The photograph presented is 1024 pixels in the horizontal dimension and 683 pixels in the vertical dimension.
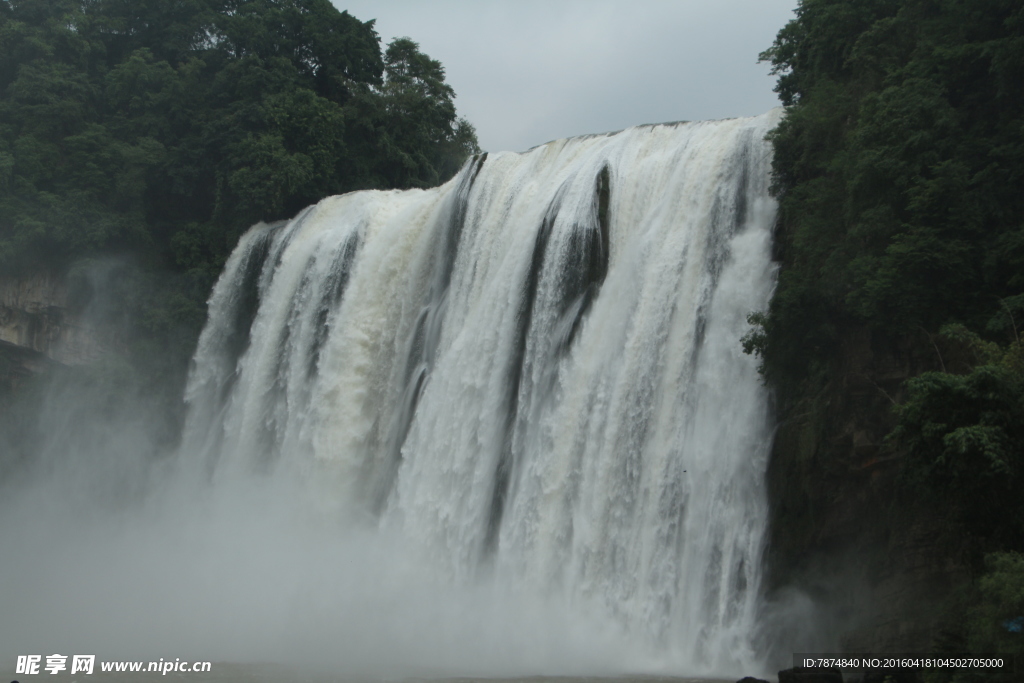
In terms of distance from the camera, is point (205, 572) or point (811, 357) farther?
point (205, 572)

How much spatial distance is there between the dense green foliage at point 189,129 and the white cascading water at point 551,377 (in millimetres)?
4828

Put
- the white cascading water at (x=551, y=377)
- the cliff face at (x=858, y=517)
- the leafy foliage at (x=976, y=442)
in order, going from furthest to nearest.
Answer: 1. the white cascading water at (x=551, y=377)
2. the cliff face at (x=858, y=517)
3. the leafy foliage at (x=976, y=442)

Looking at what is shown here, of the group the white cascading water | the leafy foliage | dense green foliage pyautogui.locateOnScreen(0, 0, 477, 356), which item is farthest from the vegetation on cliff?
dense green foliage pyautogui.locateOnScreen(0, 0, 477, 356)

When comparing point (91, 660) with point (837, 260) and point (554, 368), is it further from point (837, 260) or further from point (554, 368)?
point (837, 260)

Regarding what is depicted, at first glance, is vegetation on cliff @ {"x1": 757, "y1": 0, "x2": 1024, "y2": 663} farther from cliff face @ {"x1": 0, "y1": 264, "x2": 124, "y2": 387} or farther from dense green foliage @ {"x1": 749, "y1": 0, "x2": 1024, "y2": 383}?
cliff face @ {"x1": 0, "y1": 264, "x2": 124, "y2": 387}

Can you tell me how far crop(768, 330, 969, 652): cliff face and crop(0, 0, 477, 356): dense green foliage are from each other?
21889 mm

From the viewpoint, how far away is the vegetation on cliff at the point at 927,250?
12.5 meters

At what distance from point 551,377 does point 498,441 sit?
1.78 m

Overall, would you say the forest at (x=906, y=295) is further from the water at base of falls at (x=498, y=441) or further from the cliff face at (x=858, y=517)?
the water at base of falls at (x=498, y=441)

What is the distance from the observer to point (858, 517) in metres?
14.9

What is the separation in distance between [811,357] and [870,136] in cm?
344

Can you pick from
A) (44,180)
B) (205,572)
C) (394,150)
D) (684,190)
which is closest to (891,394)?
(684,190)

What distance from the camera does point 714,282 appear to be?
18234mm

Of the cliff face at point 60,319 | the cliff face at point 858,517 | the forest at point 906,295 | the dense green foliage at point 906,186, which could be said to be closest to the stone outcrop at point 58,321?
the cliff face at point 60,319
